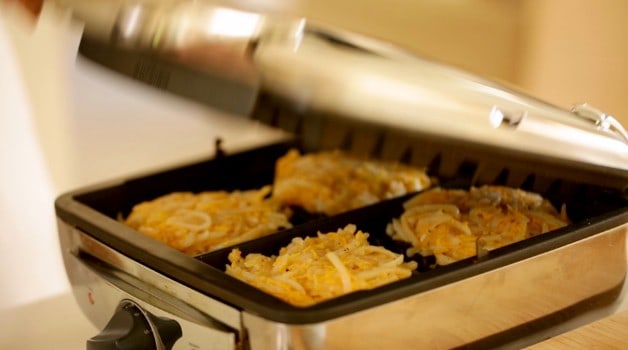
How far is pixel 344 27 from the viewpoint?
1470 mm

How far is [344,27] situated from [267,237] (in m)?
0.50

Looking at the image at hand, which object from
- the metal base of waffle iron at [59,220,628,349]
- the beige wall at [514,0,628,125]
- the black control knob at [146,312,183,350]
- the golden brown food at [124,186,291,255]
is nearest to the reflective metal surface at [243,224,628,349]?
the metal base of waffle iron at [59,220,628,349]

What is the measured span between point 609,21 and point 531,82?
0.73 ft

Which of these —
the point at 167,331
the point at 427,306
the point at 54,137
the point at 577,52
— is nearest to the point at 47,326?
the point at 167,331

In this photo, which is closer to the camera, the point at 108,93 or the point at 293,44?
the point at 293,44

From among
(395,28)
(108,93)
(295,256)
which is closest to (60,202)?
(295,256)

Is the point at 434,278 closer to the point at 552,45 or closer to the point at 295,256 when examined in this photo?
the point at 295,256

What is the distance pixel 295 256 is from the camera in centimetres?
101

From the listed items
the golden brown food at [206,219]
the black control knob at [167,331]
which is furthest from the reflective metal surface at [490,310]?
the golden brown food at [206,219]

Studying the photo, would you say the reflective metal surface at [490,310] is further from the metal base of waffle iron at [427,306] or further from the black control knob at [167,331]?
the black control knob at [167,331]

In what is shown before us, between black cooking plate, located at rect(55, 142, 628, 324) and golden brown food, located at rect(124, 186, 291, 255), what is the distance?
0.06 m

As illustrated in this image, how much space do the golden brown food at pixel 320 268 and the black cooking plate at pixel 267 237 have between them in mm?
34

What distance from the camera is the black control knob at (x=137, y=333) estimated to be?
0.97m

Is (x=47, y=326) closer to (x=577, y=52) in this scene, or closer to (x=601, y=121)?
(x=601, y=121)
